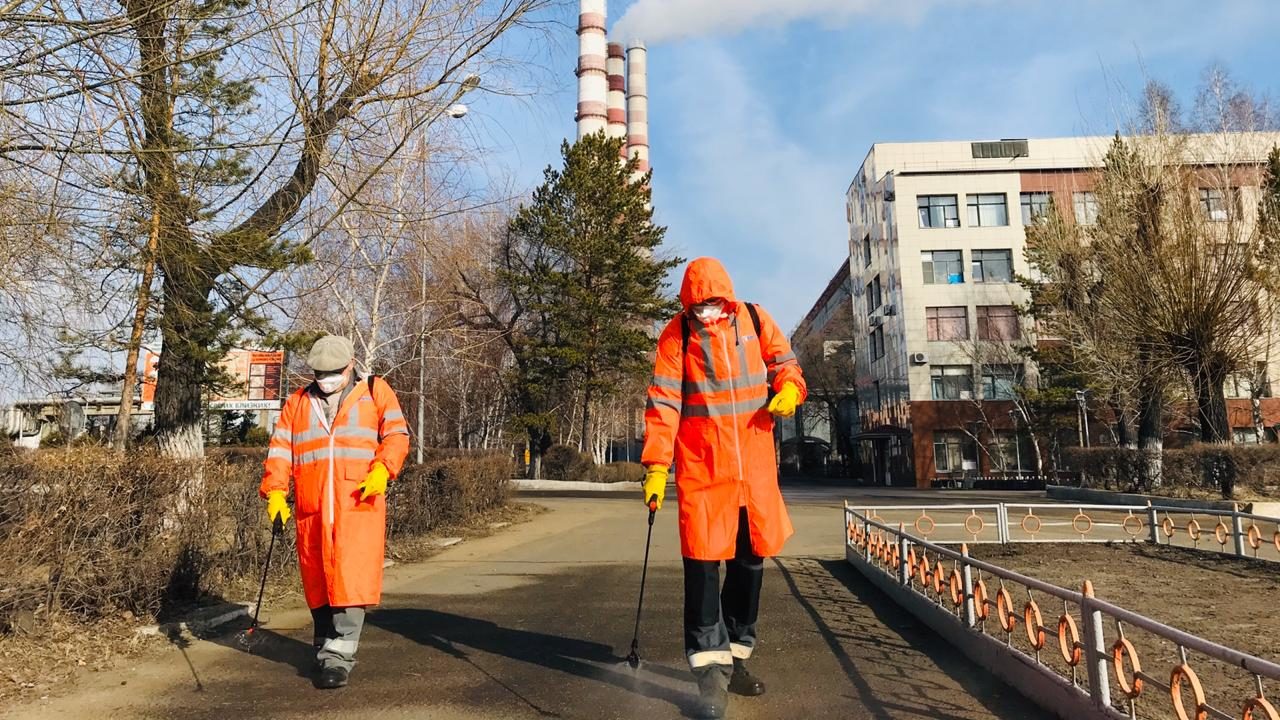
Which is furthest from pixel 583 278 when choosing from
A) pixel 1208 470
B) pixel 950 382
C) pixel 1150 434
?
pixel 1208 470

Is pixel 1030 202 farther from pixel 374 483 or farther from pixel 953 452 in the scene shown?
pixel 374 483

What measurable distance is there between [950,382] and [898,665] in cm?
3950

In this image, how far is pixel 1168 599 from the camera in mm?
6113

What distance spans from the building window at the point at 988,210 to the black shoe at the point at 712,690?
4281 cm

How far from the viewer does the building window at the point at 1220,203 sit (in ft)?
64.6

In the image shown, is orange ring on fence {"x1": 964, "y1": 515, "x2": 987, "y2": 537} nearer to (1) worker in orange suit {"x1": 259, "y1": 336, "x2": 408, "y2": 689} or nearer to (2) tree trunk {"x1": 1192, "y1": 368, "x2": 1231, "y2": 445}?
(1) worker in orange suit {"x1": 259, "y1": 336, "x2": 408, "y2": 689}

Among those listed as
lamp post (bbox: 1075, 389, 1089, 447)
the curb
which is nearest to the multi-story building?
lamp post (bbox: 1075, 389, 1089, 447)

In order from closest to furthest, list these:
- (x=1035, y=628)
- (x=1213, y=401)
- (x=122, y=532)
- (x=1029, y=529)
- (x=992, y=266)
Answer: (x=1035, y=628) → (x=122, y=532) → (x=1029, y=529) → (x=1213, y=401) → (x=992, y=266)

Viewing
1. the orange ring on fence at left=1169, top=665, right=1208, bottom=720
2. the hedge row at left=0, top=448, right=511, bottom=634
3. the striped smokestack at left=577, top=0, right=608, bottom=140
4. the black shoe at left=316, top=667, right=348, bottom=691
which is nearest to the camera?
the orange ring on fence at left=1169, top=665, right=1208, bottom=720

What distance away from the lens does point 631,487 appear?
3334 cm

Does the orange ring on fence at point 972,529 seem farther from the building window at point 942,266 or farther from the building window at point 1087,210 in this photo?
the building window at point 942,266

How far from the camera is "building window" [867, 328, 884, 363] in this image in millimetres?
45625

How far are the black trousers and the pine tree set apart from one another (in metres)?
28.5

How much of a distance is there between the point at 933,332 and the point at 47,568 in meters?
41.4
